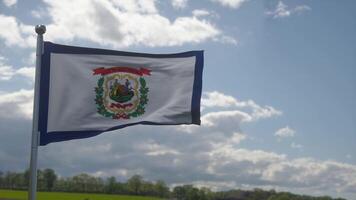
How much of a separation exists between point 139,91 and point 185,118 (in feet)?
3.95

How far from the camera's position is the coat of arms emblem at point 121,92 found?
13.9 meters

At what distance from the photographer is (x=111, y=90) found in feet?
46.0

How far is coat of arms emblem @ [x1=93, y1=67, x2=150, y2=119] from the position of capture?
45.7 ft

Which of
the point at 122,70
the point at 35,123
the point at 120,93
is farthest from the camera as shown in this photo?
the point at 122,70

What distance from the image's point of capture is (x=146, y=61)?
14391 mm

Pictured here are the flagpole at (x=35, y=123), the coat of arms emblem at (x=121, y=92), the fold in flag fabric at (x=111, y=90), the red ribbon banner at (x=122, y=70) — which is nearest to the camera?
the flagpole at (x=35, y=123)

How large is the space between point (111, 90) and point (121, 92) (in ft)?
0.75

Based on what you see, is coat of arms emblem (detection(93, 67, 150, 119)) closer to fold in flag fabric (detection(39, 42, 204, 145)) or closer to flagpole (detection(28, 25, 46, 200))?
fold in flag fabric (detection(39, 42, 204, 145))

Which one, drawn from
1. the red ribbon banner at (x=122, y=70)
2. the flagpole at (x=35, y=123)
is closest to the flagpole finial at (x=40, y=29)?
the flagpole at (x=35, y=123)

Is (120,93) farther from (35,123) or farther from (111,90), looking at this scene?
(35,123)

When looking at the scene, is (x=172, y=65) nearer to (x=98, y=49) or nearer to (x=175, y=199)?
(x=98, y=49)

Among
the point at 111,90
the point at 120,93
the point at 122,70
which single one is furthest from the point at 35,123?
the point at 122,70

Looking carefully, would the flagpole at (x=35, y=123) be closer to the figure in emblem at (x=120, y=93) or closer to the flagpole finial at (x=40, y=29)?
the flagpole finial at (x=40, y=29)

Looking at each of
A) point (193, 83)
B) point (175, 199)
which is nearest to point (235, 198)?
point (175, 199)
